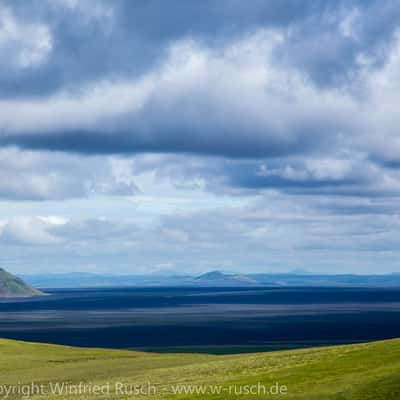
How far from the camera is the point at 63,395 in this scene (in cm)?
6750

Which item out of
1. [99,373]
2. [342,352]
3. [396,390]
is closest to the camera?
[396,390]

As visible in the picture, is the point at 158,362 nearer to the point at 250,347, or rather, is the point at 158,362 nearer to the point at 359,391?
the point at 359,391

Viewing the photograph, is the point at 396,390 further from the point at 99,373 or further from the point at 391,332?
the point at 391,332

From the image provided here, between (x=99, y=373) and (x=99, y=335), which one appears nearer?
(x=99, y=373)

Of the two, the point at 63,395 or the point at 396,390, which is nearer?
the point at 396,390

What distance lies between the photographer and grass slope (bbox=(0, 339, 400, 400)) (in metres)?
52.4

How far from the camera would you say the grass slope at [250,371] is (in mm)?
52438

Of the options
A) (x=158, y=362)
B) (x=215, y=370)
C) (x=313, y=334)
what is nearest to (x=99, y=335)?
(x=313, y=334)

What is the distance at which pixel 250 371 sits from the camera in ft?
232

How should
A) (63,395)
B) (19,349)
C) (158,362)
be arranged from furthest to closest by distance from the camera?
(19,349), (158,362), (63,395)

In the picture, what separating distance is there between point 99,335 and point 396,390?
15804cm

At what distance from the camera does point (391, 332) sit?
195250 millimetres

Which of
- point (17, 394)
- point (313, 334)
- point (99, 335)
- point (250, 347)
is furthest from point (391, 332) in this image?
point (17, 394)

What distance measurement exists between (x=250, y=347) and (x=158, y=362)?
60.8 metres
